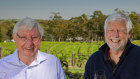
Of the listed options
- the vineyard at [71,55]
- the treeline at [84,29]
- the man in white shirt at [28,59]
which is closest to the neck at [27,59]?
the man in white shirt at [28,59]

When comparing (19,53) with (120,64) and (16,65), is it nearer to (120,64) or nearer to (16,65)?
(16,65)

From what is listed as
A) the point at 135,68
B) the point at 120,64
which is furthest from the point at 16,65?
the point at 135,68

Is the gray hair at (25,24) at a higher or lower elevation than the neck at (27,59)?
higher

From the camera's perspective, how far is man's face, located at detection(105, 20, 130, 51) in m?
1.97

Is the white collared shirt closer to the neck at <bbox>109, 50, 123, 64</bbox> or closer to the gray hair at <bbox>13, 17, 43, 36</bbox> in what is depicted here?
the gray hair at <bbox>13, 17, 43, 36</bbox>

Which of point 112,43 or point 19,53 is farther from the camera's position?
point 112,43

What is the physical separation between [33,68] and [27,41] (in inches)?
11.0

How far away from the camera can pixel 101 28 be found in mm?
49250

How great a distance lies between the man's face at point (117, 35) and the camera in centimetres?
197

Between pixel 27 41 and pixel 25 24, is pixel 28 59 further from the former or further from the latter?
pixel 25 24

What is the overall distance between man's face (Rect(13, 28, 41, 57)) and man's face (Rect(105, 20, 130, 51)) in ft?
2.53

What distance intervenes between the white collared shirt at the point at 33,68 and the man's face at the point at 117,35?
2.06ft

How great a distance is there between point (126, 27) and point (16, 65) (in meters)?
1.19

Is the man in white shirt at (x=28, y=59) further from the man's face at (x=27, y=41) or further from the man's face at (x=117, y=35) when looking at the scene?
the man's face at (x=117, y=35)
